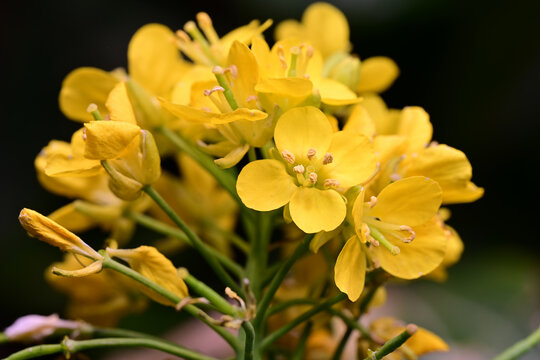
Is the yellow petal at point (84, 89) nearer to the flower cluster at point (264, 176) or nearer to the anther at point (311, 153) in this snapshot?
the flower cluster at point (264, 176)

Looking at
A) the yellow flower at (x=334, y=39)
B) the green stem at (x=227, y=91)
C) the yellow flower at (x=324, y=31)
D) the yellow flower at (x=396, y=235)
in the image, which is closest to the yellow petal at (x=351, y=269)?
the yellow flower at (x=396, y=235)

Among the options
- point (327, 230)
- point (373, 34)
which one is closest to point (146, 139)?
point (327, 230)

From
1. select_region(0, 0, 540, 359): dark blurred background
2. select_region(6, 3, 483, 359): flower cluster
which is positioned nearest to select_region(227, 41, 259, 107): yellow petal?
select_region(6, 3, 483, 359): flower cluster

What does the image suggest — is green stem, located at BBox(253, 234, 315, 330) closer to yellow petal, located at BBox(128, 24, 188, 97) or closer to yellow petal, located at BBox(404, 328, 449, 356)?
yellow petal, located at BBox(404, 328, 449, 356)

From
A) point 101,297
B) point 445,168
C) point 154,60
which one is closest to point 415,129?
point 445,168

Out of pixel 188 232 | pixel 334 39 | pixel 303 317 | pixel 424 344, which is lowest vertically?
pixel 424 344

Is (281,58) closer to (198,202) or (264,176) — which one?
(264,176)

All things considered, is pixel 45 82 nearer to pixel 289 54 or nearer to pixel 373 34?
pixel 373 34
